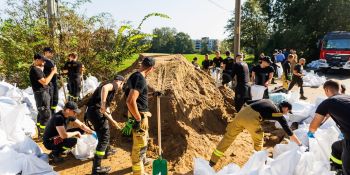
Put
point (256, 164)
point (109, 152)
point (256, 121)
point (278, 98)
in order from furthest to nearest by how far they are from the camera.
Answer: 1. point (278, 98)
2. point (109, 152)
3. point (256, 121)
4. point (256, 164)

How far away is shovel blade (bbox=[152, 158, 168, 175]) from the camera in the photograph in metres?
4.22

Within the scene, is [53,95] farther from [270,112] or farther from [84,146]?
[270,112]

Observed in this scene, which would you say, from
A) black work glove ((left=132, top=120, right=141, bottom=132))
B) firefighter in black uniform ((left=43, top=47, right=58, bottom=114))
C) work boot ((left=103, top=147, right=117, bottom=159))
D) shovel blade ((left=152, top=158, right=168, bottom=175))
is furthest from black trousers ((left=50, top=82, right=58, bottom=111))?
shovel blade ((left=152, top=158, right=168, bottom=175))

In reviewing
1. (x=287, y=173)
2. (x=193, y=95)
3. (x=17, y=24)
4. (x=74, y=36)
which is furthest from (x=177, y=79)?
(x=17, y=24)

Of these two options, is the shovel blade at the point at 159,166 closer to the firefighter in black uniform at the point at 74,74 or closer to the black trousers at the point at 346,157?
the black trousers at the point at 346,157

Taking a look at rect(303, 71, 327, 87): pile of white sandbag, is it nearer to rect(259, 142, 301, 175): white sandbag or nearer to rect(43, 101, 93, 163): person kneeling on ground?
rect(259, 142, 301, 175): white sandbag

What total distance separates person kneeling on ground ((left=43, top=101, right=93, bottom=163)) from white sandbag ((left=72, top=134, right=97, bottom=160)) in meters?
0.09

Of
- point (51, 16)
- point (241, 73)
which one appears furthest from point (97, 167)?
point (51, 16)

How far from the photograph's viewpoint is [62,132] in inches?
188

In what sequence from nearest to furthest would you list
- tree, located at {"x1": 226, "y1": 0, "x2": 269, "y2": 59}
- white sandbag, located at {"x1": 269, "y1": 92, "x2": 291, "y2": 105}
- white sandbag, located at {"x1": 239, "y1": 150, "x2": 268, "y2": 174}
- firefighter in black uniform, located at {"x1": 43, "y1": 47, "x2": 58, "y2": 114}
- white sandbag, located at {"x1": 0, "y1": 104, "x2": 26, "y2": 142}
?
white sandbag, located at {"x1": 239, "y1": 150, "x2": 268, "y2": 174}, white sandbag, located at {"x1": 0, "y1": 104, "x2": 26, "y2": 142}, firefighter in black uniform, located at {"x1": 43, "y1": 47, "x2": 58, "y2": 114}, white sandbag, located at {"x1": 269, "y1": 92, "x2": 291, "y2": 105}, tree, located at {"x1": 226, "y1": 0, "x2": 269, "y2": 59}

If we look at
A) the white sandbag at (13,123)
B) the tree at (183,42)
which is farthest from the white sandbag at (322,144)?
the tree at (183,42)

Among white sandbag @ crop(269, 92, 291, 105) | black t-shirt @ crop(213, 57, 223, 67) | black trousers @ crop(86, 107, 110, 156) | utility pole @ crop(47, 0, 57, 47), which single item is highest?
utility pole @ crop(47, 0, 57, 47)

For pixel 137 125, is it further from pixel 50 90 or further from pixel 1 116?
pixel 50 90

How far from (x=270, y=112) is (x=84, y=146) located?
2979 millimetres
